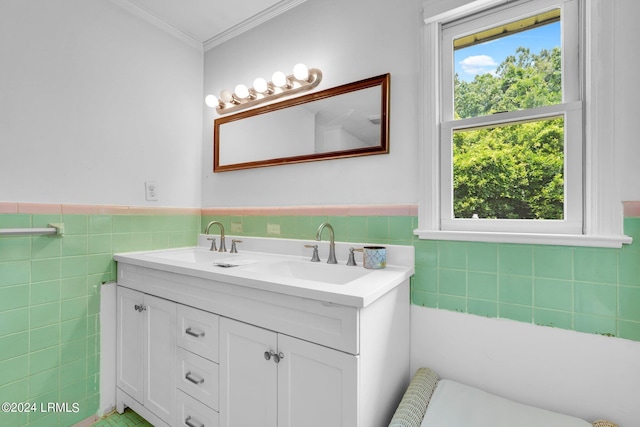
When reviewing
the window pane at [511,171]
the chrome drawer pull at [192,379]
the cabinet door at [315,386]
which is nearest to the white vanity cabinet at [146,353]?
the chrome drawer pull at [192,379]

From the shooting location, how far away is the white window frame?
105 centimetres

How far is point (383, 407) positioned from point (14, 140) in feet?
6.59

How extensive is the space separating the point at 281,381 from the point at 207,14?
2137 millimetres

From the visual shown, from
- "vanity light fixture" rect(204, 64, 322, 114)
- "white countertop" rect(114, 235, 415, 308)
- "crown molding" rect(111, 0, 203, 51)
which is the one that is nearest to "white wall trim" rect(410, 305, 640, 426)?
"white countertop" rect(114, 235, 415, 308)

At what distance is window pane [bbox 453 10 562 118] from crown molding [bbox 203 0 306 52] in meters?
1.05

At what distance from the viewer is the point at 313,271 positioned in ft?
5.03

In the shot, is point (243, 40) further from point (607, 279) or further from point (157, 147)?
point (607, 279)

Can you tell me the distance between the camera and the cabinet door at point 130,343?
1.61 m

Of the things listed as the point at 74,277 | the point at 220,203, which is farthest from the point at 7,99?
the point at 220,203

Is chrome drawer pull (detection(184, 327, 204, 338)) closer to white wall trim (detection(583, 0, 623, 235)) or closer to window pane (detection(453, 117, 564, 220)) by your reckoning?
window pane (detection(453, 117, 564, 220))

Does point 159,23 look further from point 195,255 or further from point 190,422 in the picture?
point 190,422

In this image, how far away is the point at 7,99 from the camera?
1390mm

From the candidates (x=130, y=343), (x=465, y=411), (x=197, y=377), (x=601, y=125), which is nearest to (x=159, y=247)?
→ (x=130, y=343)

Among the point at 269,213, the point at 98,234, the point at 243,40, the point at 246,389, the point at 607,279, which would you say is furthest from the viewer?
the point at 243,40
